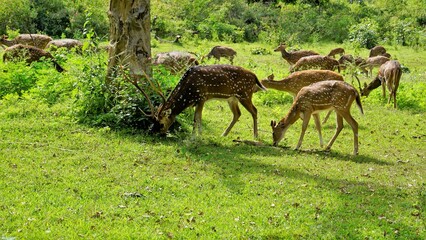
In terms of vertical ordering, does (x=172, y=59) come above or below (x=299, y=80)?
below

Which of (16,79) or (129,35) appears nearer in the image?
(129,35)

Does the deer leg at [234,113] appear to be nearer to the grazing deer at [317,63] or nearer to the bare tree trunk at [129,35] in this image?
the bare tree trunk at [129,35]

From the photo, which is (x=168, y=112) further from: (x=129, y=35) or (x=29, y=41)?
(x=29, y=41)

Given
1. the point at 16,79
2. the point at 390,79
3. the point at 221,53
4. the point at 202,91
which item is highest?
the point at 202,91

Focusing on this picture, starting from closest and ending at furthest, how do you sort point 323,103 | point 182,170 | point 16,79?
point 182,170 < point 323,103 < point 16,79

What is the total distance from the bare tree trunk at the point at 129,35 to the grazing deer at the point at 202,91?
3.73 ft

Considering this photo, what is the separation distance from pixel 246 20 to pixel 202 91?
27.0 metres

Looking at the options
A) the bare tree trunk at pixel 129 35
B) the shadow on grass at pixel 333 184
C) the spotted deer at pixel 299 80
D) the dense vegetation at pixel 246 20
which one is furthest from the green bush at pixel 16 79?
the dense vegetation at pixel 246 20

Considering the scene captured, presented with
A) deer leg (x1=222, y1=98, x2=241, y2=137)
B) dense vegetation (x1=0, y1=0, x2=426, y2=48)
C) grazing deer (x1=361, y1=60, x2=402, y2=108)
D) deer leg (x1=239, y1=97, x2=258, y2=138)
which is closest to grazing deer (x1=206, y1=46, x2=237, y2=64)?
dense vegetation (x1=0, y1=0, x2=426, y2=48)

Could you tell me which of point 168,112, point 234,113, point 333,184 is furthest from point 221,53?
point 333,184

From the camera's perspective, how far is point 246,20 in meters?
37.1

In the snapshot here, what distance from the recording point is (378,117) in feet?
47.2

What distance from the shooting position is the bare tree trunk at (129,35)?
1137 centimetres

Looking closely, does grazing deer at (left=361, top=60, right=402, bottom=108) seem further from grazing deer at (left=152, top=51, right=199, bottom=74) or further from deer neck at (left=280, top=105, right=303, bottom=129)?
deer neck at (left=280, top=105, right=303, bottom=129)
